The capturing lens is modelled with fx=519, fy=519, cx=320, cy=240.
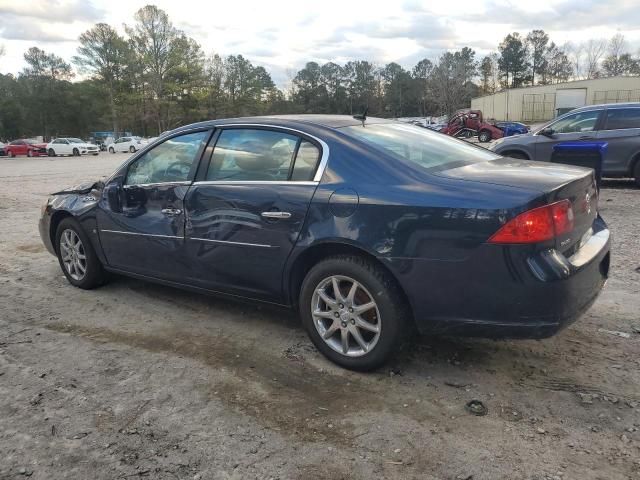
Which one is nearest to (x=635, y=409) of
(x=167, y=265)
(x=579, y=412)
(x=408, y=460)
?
(x=579, y=412)

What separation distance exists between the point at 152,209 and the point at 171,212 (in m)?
0.26

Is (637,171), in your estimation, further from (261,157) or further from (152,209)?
(152,209)

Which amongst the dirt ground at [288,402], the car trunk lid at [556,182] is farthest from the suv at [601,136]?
the car trunk lid at [556,182]

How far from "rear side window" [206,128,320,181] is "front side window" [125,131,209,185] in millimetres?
244

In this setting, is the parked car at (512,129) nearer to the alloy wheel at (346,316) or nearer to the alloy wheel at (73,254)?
the alloy wheel at (73,254)

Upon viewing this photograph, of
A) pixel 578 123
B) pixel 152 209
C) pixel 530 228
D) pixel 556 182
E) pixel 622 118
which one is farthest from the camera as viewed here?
pixel 578 123

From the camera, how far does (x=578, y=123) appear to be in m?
10.3

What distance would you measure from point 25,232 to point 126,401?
6128 millimetres

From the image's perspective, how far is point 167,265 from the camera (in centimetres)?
411

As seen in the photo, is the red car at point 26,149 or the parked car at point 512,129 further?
the red car at point 26,149

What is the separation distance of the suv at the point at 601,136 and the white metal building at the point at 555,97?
4806cm

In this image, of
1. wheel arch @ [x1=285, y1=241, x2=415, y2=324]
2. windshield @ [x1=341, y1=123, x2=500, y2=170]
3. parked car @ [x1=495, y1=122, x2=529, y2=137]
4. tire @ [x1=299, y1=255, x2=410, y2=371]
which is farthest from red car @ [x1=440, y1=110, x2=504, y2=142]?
tire @ [x1=299, y1=255, x2=410, y2=371]

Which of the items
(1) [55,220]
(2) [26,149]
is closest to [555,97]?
(2) [26,149]

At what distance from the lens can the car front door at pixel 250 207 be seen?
3338 mm
